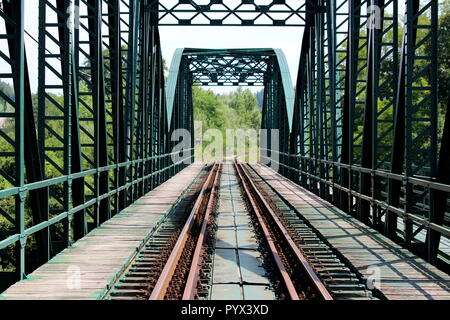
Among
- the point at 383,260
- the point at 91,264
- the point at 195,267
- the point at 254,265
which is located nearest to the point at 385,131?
the point at 383,260

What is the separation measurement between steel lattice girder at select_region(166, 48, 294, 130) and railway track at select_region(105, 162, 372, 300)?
15337mm

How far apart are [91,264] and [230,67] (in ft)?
104

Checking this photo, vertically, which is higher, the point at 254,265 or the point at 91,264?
the point at 91,264

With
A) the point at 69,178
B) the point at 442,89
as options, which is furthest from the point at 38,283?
the point at 442,89

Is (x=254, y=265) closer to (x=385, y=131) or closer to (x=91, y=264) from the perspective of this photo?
(x=91, y=264)

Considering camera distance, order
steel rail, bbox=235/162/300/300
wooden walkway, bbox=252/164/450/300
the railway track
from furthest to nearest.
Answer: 1. the railway track
2. steel rail, bbox=235/162/300/300
3. wooden walkway, bbox=252/164/450/300

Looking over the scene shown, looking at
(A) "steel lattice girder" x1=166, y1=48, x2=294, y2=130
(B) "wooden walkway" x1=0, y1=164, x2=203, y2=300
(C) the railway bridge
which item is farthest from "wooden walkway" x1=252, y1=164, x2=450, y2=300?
(A) "steel lattice girder" x1=166, y1=48, x2=294, y2=130

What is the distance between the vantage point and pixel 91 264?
24.2 feet

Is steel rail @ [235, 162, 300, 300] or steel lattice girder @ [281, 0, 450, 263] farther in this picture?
steel lattice girder @ [281, 0, 450, 263]

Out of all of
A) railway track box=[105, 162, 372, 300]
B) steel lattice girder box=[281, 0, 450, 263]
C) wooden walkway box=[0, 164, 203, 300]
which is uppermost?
steel lattice girder box=[281, 0, 450, 263]

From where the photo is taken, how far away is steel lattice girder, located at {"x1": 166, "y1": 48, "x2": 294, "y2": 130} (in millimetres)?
28219

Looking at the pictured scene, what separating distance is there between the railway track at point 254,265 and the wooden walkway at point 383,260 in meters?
0.24

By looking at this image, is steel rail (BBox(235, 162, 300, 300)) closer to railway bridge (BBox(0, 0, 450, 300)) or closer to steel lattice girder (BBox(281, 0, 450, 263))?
railway bridge (BBox(0, 0, 450, 300))
